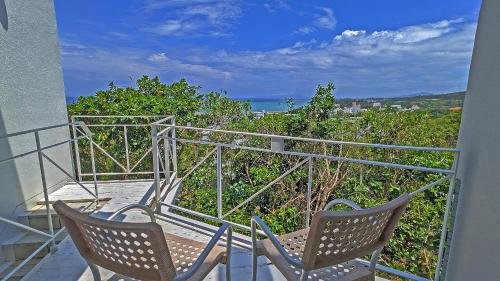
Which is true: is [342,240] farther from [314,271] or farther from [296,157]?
[296,157]

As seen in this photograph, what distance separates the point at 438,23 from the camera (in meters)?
11.2

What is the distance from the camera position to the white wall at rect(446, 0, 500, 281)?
3.70ft

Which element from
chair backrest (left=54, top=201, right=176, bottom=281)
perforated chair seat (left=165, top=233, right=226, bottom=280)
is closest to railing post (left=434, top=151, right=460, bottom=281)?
perforated chair seat (left=165, top=233, right=226, bottom=280)

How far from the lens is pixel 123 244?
1.09m

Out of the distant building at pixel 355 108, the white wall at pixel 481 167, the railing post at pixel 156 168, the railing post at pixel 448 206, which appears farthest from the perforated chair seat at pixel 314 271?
the distant building at pixel 355 108

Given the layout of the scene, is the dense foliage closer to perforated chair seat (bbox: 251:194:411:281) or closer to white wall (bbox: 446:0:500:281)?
white wall (bbox: 446:0:500:281)

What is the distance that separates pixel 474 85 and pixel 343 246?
117 cm

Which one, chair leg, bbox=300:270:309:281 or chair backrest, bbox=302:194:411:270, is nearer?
chair backrest, bbox=302:194:411:270

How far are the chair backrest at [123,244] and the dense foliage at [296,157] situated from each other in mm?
3085

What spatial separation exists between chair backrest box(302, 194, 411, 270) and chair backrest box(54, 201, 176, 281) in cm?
58

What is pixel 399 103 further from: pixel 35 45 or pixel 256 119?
pixel 35 45

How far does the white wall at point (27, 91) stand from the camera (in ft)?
11.2

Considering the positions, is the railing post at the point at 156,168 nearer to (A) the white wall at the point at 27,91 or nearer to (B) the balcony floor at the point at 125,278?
(B) the balcony floor at the point at 125,278

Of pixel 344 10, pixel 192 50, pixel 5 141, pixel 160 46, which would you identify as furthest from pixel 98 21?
pixel 344 10
